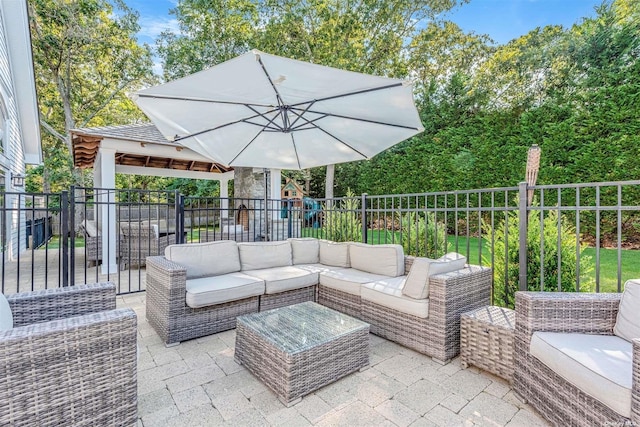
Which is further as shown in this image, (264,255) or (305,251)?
(305,251)

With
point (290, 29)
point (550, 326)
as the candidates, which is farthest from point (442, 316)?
point (290, 29)

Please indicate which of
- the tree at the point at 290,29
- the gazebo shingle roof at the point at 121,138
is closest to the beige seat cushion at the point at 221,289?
the gazebo shingle roof at the point at 121,138

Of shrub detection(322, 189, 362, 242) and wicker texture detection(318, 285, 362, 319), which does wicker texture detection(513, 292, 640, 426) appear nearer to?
wicker texture detection(318, 285, 362, 319)

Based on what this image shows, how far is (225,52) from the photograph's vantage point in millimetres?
10578

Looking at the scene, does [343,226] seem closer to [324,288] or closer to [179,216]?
[324,288]

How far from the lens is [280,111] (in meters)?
3.67

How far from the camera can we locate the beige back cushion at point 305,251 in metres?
4.57

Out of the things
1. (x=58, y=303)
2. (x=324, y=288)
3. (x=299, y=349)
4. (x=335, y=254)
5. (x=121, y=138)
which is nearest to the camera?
(x=299, y=349)

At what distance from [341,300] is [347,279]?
0.28 meters

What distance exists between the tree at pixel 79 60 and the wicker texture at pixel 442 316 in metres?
14.3

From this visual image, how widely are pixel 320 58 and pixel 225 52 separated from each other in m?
3.24

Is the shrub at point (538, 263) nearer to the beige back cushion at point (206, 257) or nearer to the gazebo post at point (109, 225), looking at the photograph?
the beige back cushion at point (206, 257)

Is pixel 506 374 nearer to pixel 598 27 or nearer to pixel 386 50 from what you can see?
pixel 598 27

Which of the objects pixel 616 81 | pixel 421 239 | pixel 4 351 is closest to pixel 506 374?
pixel 421 239
